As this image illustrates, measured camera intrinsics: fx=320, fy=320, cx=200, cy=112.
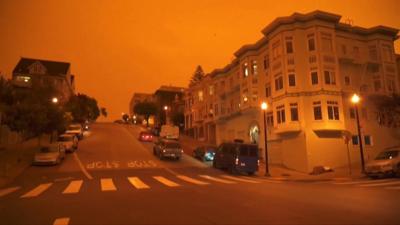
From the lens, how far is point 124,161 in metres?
29.3

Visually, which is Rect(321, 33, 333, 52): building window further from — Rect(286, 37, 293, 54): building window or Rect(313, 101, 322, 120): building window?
Rect(313, 101, 322, 120): building window

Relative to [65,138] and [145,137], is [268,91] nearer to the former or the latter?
[145,137]

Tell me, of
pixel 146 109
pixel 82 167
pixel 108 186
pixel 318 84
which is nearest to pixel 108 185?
pixel 108 186

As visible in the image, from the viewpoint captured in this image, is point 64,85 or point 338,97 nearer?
point 338,97

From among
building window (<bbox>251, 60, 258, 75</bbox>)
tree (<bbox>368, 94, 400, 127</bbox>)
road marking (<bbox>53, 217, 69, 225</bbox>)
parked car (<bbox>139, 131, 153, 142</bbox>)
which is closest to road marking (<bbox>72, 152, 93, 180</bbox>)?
road marking (<bbox>53, 217, 69, 225</bbox>)

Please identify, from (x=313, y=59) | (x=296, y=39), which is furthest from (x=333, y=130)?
(x=296, y=39)

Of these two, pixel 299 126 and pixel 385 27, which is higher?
pixel 385 27

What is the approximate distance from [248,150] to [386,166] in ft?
30.3

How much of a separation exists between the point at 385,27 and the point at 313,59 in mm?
10278

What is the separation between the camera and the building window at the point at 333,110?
1207 inches

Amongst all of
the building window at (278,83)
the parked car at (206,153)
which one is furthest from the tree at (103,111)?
the building window at (278,83)

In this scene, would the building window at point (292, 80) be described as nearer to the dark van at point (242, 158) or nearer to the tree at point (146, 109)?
the dark van at point (242, 158)

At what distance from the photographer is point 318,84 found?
30812 mm

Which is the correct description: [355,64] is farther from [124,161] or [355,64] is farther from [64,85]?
[64,85]
